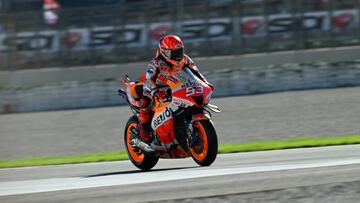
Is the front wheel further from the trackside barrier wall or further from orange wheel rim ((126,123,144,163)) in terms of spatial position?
the trackside barrier wall

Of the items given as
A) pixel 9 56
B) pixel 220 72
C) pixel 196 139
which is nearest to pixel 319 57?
pixel 220 72

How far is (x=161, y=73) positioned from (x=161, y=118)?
55cm

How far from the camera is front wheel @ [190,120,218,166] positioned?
29.4 ft

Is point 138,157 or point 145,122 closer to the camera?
point 145,122

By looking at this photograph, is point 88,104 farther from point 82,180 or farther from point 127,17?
point 82,180

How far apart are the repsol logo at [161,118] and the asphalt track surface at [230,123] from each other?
506 centimetres

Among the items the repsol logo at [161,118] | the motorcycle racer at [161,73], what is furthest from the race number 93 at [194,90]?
the repsol logo at [161,118]

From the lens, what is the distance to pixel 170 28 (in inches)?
941

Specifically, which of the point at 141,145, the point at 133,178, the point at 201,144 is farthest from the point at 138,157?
the point at 133,178

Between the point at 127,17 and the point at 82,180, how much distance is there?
15.3 m

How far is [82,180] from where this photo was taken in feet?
29.6

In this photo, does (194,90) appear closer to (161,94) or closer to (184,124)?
(184,124)

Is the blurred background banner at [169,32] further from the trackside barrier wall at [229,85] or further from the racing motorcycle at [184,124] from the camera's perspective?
the racing motorcycle at [184,124]

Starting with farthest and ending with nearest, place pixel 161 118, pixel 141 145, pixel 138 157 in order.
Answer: pixel 138 157
pixel 141 145
pixel 161 118
